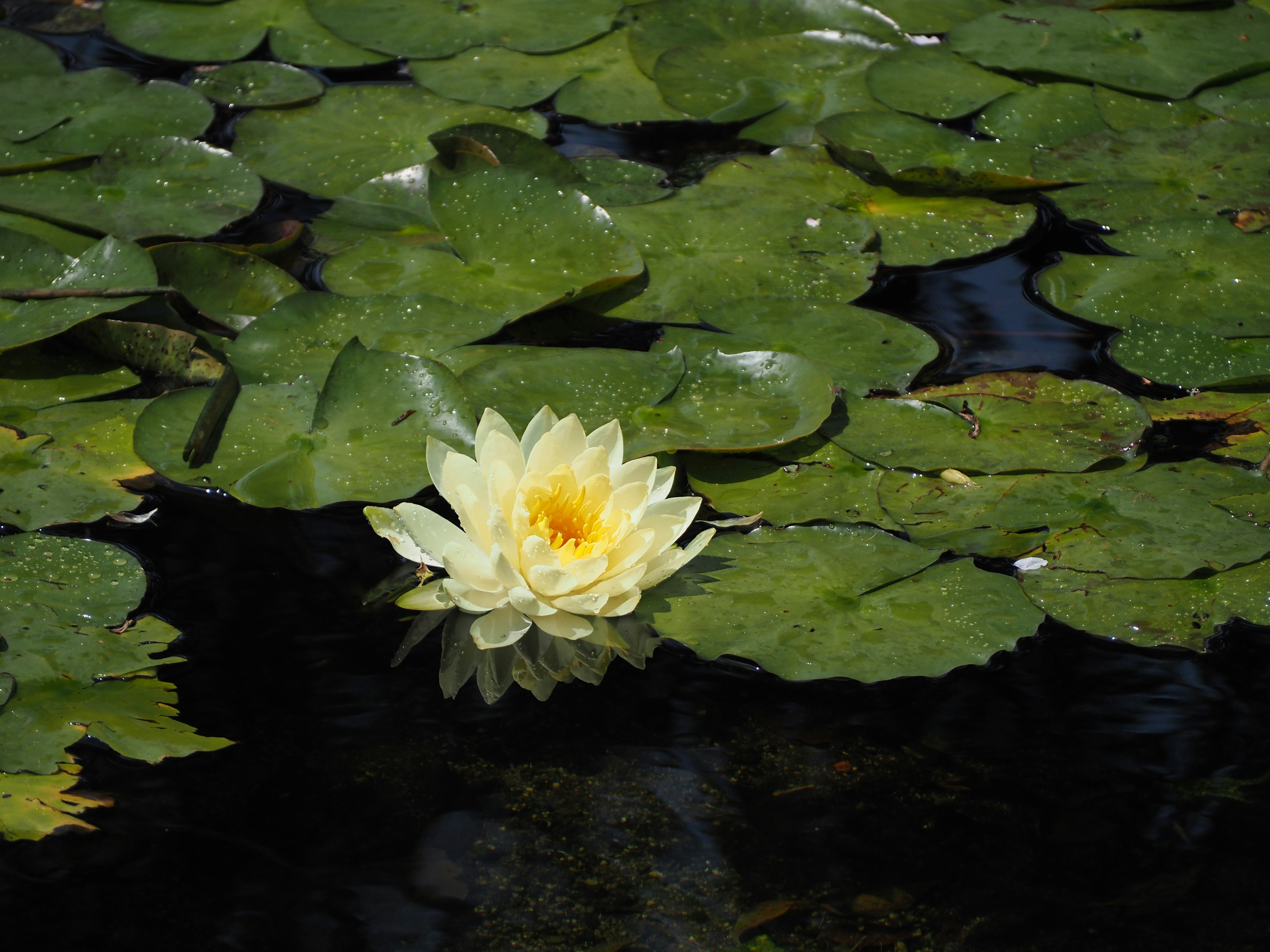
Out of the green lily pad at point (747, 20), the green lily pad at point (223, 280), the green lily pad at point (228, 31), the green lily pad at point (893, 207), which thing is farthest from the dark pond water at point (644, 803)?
the green lily pad at point (747, 20)

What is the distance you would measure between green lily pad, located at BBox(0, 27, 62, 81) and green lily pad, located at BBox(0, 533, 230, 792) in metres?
1.84

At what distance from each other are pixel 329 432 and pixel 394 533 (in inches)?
12.5

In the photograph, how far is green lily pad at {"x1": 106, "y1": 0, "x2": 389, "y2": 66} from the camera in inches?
121

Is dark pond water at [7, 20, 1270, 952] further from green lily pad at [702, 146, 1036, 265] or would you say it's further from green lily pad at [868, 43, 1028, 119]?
green lily pad at [868, 43, 1028, 119]

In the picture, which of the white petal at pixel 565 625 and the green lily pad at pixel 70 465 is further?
the green lily pad at pixel 70 465

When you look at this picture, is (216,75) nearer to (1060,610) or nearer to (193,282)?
(193,282)

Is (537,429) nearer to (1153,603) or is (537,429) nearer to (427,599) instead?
(427,599)

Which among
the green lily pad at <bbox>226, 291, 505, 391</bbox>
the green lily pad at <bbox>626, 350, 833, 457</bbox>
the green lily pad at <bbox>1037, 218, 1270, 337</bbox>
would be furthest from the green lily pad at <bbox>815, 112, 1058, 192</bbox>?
the green lily pad at <bbox>226, 291, 505, 391</bbox>

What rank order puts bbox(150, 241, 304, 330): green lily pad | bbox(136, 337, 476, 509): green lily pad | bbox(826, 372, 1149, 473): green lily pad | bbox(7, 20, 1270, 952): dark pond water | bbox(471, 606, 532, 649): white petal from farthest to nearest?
1. bbox(150, 241, 304, 330): green lily pad
2. bbox(826, 372, 1149, 473): green lily pad
3. bbox(136, 337, 476, 509): green lily pad
4. bbox(471, 606, 532, 649): white petal
5. bbox(7, 20, 1270, 952): dark pond water

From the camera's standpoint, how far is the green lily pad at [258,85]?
9.55 ft

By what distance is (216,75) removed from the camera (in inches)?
118

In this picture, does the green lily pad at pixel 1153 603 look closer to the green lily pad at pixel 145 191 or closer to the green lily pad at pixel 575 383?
the green lily pad at pixel 575 383

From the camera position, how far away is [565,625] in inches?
64.2

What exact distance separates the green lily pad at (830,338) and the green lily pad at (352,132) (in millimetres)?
954
